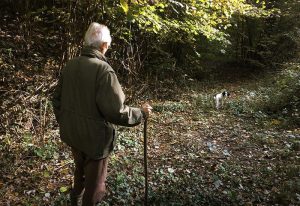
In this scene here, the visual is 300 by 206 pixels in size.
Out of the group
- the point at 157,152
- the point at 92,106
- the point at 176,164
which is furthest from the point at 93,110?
the point at 157,152

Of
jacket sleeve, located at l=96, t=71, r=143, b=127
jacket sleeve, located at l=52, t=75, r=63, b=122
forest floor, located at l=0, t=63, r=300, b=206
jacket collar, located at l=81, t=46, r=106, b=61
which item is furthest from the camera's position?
forest floor, located at l=0, t=63, r=300, b=206

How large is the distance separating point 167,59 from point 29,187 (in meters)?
8.96

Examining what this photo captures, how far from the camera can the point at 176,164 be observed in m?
6.36

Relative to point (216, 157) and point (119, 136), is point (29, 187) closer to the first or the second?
point (119, 136)

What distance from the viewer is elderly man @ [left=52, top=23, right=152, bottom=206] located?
3.30 m

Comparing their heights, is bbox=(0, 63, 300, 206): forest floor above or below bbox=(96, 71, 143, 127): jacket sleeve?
below

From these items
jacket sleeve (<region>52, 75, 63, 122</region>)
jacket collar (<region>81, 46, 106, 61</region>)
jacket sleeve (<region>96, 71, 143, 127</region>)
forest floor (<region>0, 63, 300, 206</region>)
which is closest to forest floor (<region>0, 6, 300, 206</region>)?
forest floor (<region>0, 63, 300, 206</region>)

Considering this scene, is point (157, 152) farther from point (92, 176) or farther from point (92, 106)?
point (92, 106)

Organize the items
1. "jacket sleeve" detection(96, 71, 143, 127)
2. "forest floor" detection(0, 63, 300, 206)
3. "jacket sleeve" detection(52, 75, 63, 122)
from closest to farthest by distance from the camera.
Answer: "jacket sleeve" detection(96, 71, 143, 127)
"jacket sleeve" detection(52, 75, 63, 122)
"forest floor" detection(0, 63, 300, 206)

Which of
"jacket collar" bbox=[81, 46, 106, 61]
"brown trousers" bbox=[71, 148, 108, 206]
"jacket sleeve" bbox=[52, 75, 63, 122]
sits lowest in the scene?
"brown trousers" bbox=[71, 148, 108, 206]

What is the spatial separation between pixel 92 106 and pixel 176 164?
3.39 meters

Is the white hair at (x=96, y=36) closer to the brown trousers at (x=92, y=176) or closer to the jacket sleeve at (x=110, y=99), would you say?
the jacket sleeve at (x=110, y=99)

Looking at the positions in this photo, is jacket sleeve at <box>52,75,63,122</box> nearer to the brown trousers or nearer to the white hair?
the brown trousers

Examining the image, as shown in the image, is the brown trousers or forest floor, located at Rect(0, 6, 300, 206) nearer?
the brown trousers
